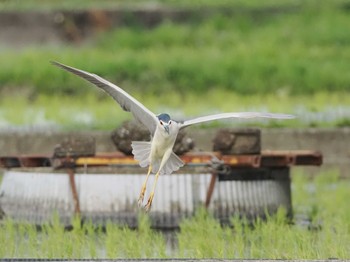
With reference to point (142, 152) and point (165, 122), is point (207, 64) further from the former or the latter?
point (165, 122)

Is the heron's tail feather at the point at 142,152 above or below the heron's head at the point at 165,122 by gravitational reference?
below

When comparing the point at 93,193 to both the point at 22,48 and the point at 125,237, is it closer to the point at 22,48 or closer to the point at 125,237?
the point at 125,237

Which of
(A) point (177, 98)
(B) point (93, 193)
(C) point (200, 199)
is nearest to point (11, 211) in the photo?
(B) point (93, 193)

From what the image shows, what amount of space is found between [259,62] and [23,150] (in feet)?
11.6

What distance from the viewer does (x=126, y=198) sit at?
878 centimetres

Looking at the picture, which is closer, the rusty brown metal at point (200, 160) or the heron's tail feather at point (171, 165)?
the heron's tail feather at point (171, 165)

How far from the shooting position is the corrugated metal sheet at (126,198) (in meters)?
8.77

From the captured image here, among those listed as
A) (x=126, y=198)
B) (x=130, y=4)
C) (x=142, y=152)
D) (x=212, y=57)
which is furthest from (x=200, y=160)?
(x=130, y=4)

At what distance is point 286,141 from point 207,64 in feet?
8.98

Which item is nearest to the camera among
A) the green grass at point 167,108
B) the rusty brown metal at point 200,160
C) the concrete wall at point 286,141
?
the rusty brown metal at point 200,160

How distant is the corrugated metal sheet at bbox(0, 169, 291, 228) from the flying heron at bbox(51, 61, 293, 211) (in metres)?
1.84

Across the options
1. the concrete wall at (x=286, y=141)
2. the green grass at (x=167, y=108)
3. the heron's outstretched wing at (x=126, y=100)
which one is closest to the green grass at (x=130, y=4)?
the green grass at (x=167, y=108)

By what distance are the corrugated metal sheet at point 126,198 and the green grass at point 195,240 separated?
260 mm

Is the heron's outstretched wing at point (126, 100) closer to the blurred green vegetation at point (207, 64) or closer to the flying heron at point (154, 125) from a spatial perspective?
the flying heron at point (154, 125)
